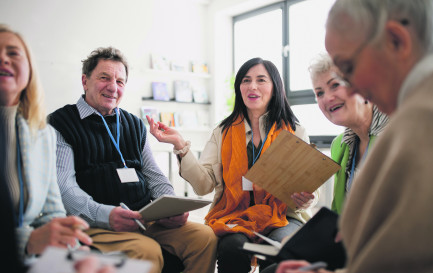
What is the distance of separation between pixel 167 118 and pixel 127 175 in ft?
13.0

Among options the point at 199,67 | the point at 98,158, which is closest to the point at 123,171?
the point at 98,158

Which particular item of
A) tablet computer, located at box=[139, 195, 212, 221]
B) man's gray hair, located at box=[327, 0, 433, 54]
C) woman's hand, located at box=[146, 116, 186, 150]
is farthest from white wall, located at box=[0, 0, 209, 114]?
man's gray hair, located at box=[327, 0, 433, 54]

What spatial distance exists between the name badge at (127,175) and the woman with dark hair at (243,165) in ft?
0.85

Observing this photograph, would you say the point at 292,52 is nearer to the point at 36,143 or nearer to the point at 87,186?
the point at 87,186

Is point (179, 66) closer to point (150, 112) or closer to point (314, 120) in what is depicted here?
point (150, 112)

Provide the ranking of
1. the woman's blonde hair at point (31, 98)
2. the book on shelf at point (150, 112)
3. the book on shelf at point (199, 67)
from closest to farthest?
1. the woman's blonde hair at point (31, 98)
2. the book on shelf at point (150, 112)
3. the book on shelf at point (199, 67)

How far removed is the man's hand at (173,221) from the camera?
186cm

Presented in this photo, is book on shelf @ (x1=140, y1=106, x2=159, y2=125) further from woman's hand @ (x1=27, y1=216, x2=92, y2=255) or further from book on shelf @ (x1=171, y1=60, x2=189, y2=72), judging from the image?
woman's hand @ (x1=27, y1=216, x2=92, y2=255)

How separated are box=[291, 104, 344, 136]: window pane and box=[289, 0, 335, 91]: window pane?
1.09ft

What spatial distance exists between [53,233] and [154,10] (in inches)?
211

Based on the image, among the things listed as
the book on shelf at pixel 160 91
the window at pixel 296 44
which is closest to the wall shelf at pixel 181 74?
the book on shelf at pixel 160 91

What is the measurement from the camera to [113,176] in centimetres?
186

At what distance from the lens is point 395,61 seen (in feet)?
2.42

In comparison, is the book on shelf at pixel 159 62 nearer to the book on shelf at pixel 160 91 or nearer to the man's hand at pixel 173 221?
the book on shelf at pixel 160 91
